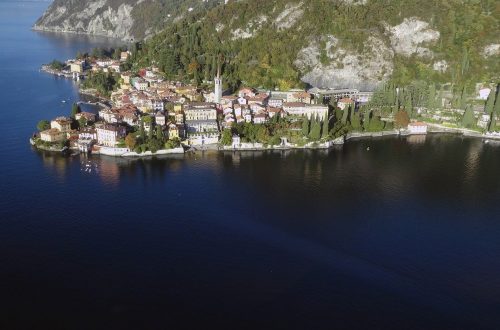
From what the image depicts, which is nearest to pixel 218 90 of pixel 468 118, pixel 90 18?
pixel 468 118

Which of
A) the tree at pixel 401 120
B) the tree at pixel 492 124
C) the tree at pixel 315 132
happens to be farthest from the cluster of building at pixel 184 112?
the tree at pixel 492 124

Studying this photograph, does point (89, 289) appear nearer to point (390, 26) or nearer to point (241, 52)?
point (241, 52)

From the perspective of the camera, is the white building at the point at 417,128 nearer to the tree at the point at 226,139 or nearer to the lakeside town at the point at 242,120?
the lakeside town at the point at 242,120

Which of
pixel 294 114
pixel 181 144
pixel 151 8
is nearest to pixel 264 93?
pixel 294 114

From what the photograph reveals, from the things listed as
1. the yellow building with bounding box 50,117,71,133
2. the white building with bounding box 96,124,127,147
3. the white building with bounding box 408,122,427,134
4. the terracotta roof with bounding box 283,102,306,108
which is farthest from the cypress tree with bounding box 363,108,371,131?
the yellow building with bounding box 50,117,71,133

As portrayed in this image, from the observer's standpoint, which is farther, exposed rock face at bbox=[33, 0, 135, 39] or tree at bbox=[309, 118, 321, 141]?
exposed rock face at bbox=[33, 0, 135, 39]

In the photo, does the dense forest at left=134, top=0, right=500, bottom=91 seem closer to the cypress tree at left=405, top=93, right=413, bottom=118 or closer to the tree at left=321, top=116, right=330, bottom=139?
the cypress tree at left=405, top=93, right=413, bottom=118
